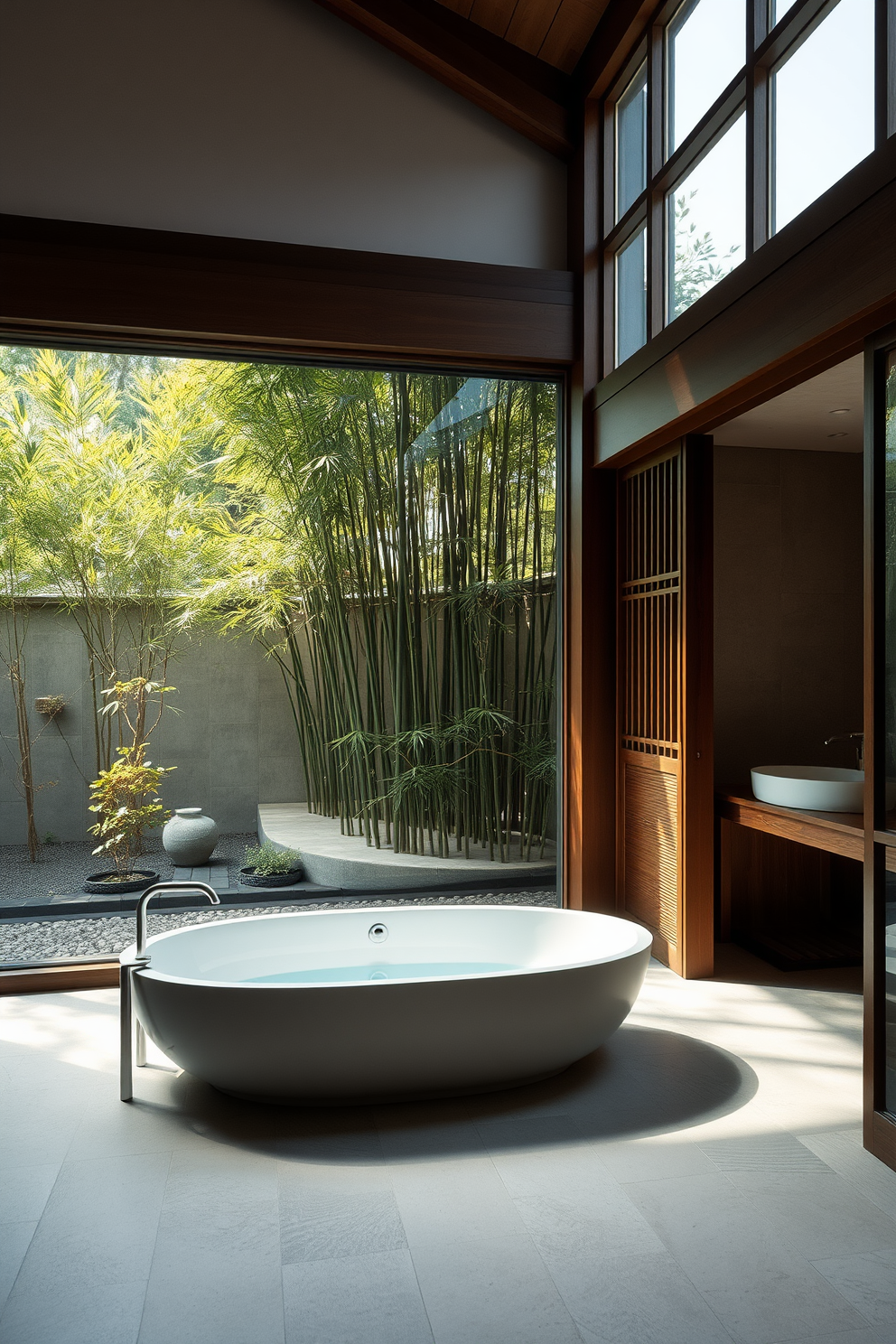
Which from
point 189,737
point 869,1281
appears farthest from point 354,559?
point 869,1281

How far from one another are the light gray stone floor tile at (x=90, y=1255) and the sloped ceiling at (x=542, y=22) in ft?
14.7

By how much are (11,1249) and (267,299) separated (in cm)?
334

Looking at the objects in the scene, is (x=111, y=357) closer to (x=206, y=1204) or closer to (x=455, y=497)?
(x=455, y=497)

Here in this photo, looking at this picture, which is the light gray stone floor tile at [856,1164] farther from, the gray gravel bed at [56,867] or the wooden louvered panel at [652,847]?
the gray gravel bed at [56,867]

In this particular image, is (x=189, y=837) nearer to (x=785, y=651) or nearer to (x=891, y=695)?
(x=891, y=695)

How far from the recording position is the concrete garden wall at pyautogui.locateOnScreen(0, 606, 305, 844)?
400 centimetres

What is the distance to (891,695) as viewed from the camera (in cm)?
256

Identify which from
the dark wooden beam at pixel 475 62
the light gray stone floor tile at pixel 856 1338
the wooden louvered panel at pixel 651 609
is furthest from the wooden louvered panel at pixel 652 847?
the dark wooden beam at pixel 475 62

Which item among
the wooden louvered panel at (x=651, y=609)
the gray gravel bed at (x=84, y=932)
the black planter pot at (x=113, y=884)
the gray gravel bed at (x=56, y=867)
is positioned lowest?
the gray gravel bed at (x=84, y=932)

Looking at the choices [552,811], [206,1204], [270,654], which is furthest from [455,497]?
[206,1204]

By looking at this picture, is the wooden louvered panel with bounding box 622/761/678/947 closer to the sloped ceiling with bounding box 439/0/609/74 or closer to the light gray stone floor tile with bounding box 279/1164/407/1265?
the light gray stone floor tile with bounding box 279/1164/407/1265

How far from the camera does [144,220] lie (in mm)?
3900

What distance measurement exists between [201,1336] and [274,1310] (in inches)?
5.8

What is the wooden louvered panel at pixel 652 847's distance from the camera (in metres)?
4.08
